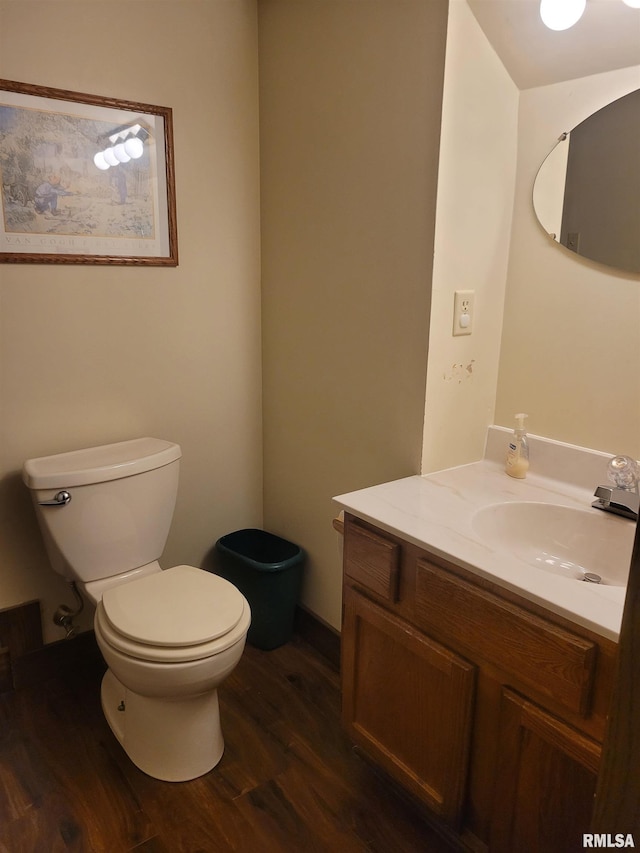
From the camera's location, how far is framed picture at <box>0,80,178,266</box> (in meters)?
1.71

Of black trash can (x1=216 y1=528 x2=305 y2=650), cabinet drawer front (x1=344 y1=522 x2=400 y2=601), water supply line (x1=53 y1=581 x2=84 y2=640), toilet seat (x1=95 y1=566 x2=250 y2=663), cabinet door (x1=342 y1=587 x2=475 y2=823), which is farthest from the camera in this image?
black trash can (x1=216 y1=528 x2=305 y2=650)

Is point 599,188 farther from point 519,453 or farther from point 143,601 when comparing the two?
point 143,601

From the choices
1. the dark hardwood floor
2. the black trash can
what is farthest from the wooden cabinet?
the black trash can

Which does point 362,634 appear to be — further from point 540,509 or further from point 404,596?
point 540,509

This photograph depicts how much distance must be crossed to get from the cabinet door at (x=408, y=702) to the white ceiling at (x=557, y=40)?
1.42m

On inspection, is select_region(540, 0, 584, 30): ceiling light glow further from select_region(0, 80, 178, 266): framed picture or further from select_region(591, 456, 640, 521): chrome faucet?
select_region(0, 80, 178, 266): framed picture

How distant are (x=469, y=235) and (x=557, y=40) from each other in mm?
483

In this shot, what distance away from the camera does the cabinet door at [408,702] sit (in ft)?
4.19

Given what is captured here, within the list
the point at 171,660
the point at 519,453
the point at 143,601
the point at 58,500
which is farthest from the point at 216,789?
the point at 519,453

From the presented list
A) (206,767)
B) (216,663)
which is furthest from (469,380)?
(206,767)

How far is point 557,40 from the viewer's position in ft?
4.69

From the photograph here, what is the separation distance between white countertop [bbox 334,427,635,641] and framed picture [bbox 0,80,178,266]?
44.6 inches

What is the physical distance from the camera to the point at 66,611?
1.98 m

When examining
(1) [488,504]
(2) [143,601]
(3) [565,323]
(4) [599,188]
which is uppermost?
(4) [599,188]
